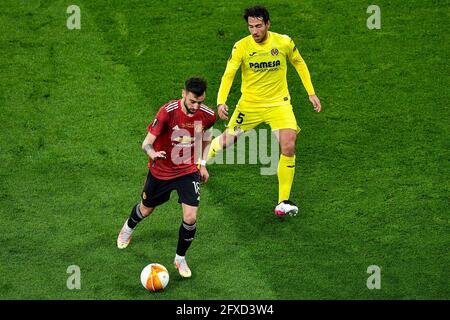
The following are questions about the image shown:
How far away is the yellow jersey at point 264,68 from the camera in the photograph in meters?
10.7

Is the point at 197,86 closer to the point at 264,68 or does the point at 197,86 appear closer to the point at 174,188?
the point at 174,188

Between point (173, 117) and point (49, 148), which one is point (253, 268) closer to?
point (173, 117)

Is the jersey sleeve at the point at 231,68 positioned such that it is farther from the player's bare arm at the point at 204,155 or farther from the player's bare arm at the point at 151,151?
the player's bare arm at the point at 151,151

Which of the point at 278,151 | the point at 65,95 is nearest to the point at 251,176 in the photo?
the point at 278,151

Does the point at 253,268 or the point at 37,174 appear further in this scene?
the point at 37,174

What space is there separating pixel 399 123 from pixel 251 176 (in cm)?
240

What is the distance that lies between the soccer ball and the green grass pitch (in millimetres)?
98

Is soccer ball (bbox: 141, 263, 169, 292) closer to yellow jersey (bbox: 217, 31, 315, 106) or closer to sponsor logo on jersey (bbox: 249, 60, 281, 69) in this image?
yellow jersey (bbox: 217, 31, 315, 106)

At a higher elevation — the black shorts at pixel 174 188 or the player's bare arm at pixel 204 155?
the player's bare arm at pixel 204 155

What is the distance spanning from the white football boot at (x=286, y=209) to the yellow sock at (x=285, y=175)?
86mm

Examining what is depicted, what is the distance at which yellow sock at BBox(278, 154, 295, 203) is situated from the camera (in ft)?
35.3

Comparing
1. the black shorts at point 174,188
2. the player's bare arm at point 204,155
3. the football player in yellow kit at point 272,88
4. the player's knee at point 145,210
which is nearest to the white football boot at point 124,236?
the player's knee at point 145,210

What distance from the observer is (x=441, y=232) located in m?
10.4

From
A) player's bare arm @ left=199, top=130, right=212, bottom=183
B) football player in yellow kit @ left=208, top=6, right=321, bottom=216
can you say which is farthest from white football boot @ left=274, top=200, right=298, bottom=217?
player's bare arm @ left=199, top=130, right=212, bottom=183
